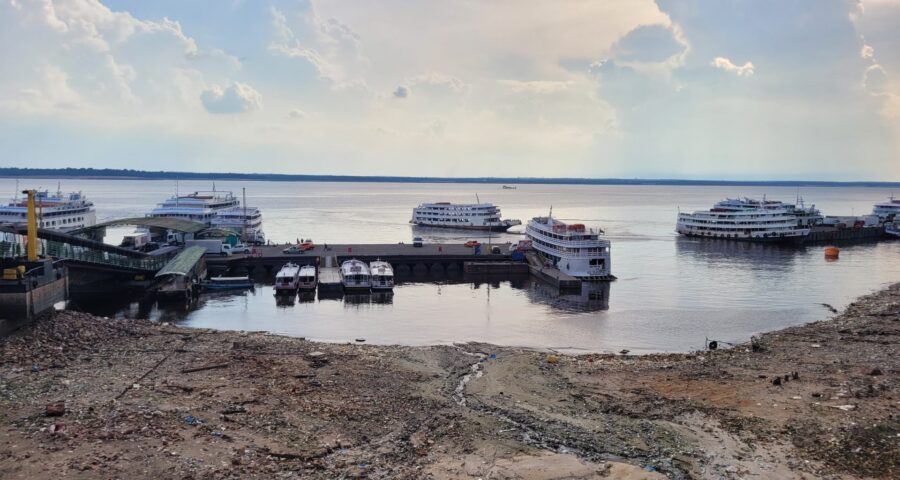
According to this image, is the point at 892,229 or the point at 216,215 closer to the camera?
the point at 216,215

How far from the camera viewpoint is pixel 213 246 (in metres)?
70.4

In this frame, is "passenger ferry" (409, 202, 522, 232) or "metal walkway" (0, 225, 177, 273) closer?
"metal walkway" (0, 225, 177, 273)

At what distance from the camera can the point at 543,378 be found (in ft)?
95.6

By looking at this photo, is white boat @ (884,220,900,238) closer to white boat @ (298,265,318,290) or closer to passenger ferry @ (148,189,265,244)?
passenger ferry @ (148,189,265,244)

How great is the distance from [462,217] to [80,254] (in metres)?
92.2

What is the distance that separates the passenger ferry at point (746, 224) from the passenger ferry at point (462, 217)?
34.4 metres

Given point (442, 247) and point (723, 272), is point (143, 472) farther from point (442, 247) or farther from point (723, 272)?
point (723, 272)

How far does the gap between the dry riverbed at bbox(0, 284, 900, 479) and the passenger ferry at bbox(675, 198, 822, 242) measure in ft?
269

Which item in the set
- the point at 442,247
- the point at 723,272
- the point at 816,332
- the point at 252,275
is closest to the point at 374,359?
the point at 816,332

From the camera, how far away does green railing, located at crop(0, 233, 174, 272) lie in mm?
38616

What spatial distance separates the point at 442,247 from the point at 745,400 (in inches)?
2161

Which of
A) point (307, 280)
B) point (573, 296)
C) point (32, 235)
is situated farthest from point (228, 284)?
point (573, 296)

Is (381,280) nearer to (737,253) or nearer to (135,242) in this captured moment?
(135,242)

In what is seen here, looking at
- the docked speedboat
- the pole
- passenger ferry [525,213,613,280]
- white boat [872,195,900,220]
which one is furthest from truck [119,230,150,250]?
white boat [872,195,900,220]
